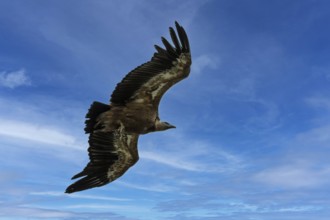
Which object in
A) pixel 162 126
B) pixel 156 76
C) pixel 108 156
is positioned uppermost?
pixel 156 76

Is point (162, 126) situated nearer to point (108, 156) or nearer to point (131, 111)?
point (131, 111)

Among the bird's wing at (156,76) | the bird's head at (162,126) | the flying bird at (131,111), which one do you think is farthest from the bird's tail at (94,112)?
the bird's head at (162,126)

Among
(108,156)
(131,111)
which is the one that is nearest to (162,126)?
(131,111)

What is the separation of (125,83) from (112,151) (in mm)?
2643

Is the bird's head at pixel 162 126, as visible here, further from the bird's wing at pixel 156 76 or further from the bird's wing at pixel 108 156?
the bird's wing at pixel 108 156

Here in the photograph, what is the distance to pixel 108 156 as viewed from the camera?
48.2 feet

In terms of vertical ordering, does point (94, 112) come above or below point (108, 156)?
above

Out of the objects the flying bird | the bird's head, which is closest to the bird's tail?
the flying bird

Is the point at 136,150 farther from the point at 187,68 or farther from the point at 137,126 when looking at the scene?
the point at 187,68

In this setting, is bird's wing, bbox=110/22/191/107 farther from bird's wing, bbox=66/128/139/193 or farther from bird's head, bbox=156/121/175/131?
bird's wing, bbox=66/128/139/193

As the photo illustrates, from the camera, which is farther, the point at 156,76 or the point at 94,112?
the point at 156,76

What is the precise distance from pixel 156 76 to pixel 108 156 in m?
3.29

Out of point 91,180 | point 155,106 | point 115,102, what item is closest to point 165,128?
point 155,106

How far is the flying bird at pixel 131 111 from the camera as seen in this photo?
13367mm
